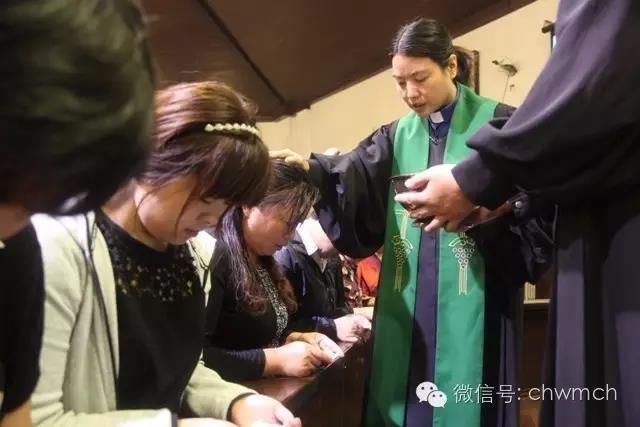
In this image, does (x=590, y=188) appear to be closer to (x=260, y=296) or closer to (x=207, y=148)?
(x=207, y=148)

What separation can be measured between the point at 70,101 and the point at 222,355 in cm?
106

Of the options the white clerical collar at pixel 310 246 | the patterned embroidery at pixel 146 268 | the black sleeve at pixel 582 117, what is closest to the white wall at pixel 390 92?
the white clerical collar at pixel 310 246

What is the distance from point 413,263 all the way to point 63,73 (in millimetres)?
1458

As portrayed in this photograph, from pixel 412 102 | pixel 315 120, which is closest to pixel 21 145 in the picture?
pixel 412 102

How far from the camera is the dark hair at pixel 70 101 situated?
1.48ft

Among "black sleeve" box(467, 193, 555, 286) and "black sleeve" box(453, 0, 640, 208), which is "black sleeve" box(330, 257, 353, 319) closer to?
"black sleeve" box(467, 193, 555, 286)

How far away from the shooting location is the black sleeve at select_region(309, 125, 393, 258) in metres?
1.81

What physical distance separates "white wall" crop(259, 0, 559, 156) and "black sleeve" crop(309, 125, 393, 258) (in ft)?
7.92

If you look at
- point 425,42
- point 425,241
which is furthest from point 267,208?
point 425,42

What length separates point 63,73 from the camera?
0.46 m

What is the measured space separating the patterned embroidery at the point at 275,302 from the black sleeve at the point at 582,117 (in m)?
0.83

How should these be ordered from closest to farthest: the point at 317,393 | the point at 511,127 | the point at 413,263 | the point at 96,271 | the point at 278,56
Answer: the point at 96,271, the point at 511,127, the point at 317,393, the point at 413,263, the point at 278,56

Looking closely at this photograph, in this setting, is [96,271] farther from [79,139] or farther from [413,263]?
[413,263]

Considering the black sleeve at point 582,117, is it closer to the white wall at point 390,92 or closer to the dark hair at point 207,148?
the dark hair at point 207,148
